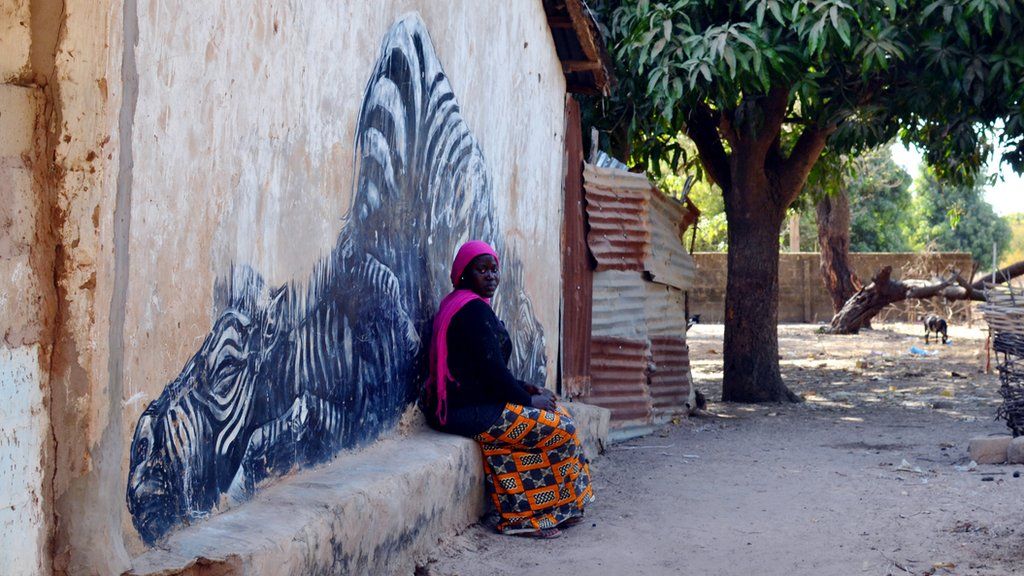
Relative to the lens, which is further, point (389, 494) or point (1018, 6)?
point (1018, 6)

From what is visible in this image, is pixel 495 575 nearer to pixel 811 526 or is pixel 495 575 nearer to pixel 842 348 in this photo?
pixel 811 526

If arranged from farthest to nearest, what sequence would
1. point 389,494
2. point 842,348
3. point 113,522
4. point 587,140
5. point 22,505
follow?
1. point 842,348
2. point 587,140
3. point 389,494
4. point 113,522
5. point 22,505

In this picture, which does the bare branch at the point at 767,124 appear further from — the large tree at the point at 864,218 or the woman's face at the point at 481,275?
the large tree at the point at 864,218

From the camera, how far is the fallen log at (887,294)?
623 inches

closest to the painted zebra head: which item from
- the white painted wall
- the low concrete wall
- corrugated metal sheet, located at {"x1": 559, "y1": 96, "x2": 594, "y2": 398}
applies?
the white painted wall

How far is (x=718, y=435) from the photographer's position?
845 centimetres

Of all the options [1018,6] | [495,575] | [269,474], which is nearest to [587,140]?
[1018,6]

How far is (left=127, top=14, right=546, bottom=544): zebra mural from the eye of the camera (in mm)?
3211

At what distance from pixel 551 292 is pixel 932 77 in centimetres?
362

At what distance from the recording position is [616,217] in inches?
327

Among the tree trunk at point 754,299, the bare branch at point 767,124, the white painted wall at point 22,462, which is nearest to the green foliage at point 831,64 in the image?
the bare branch at point 767,124

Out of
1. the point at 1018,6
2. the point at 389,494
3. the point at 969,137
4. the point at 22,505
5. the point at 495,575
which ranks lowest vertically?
the point at 495,575

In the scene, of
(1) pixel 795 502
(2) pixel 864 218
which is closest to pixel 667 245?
(1) pixel 795 502

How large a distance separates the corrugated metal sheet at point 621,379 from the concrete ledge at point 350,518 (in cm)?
312
